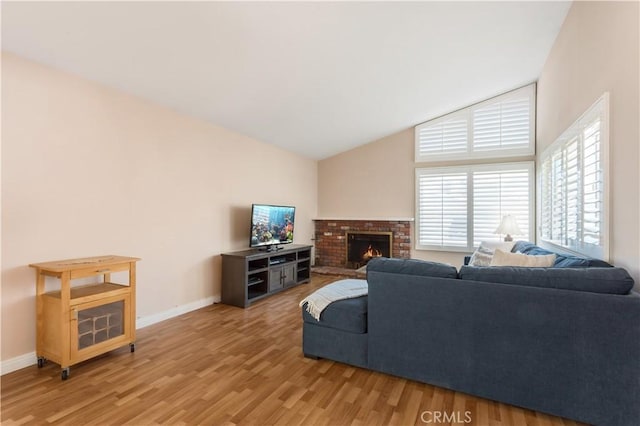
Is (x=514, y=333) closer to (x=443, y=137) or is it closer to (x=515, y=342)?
(x=515, y=342)

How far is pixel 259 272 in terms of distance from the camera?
14.8 feet

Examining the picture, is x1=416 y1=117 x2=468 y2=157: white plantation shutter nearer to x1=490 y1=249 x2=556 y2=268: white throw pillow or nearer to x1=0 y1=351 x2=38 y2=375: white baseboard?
x1=490 y1=249 x2=556 y2=268: white throw pillow

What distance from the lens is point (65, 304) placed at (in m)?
2.31

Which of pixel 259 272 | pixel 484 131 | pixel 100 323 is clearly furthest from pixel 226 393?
pixel 484 131

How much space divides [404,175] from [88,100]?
5.02 metres

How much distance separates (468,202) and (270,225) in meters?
3.56

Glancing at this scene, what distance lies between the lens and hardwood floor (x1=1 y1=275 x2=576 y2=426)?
1876mm

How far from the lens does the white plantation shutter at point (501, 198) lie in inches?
203

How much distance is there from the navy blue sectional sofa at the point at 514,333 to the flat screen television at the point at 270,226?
7.92 ft

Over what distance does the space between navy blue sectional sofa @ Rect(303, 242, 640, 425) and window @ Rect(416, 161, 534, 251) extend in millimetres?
3238

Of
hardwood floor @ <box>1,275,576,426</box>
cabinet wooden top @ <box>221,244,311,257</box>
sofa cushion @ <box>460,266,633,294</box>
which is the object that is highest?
sofa cushion @ <box>460,266,633,294</box>

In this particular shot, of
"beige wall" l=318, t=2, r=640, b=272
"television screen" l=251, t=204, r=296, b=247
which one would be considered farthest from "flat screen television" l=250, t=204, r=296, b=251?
"beige wall" l=318, t=2, r=640, b=272

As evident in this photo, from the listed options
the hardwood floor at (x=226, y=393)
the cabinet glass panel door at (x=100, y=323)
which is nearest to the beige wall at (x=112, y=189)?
the cabinet glass panel door at (x=100, y=323)

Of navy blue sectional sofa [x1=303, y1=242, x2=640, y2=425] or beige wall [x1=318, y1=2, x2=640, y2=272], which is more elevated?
beige wall [x1=318, y1=2, x2=640, y2=272]
